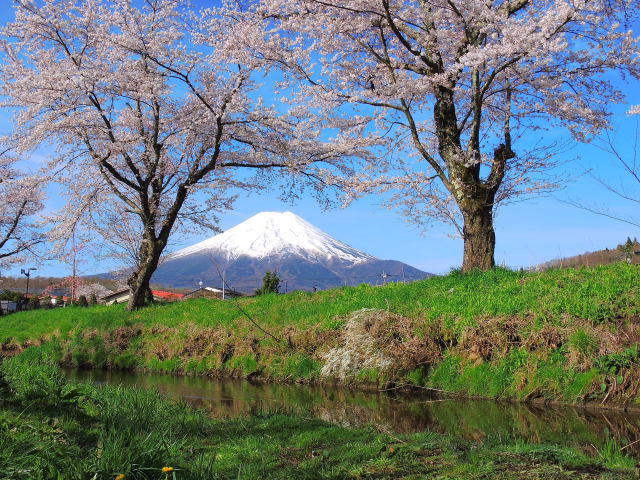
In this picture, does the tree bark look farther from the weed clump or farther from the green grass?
the weed clump

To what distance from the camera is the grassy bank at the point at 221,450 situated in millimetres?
3467

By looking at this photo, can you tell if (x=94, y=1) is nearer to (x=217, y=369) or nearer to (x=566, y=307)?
(x=217, y=369)

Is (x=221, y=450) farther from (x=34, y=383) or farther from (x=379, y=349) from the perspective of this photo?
(x=379, y=349)

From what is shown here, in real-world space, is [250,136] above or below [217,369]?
above

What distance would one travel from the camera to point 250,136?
64.1ft

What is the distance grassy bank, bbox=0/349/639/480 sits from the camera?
3467mm

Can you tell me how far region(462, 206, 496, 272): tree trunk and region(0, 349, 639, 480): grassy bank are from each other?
7.77 metres

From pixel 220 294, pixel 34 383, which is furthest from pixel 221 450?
pixel 220 294

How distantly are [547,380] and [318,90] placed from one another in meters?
9.47

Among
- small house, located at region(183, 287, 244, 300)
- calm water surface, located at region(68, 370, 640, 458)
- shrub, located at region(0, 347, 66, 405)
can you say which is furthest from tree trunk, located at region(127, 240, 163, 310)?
shrub, located at region(0, 347, 66, 405)

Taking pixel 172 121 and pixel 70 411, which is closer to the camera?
pixel 70 411

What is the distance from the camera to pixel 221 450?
4.86m

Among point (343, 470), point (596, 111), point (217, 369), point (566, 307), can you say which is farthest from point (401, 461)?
point (596, 111)

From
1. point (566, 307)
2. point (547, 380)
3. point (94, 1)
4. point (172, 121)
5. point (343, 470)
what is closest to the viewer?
point (343, 470)
